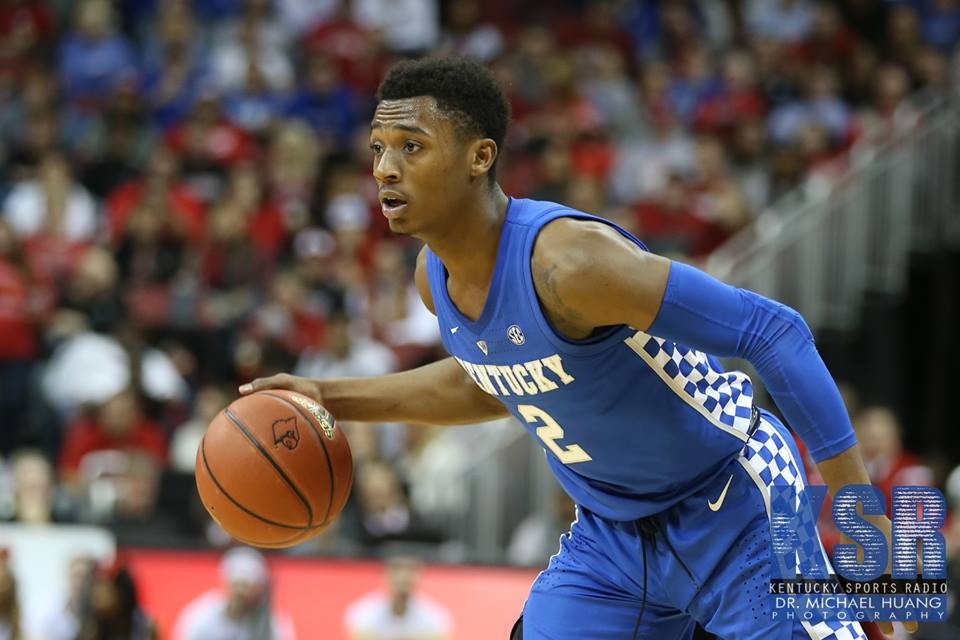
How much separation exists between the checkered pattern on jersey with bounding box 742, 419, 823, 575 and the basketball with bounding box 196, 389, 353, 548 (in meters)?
1.27

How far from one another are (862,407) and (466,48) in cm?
569

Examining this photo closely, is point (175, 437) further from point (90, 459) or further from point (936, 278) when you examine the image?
point (936, 278)

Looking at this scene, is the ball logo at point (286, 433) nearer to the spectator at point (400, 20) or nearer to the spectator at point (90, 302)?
the spectator at point (90, 302)

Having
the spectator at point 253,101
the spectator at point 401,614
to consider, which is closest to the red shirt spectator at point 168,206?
the spectator at point 253,101

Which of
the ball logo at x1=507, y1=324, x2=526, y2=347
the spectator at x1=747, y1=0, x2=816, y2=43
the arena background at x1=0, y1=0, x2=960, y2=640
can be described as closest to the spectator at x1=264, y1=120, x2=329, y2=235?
the arena background at x1=0, y1=0, x2=960, y2=640

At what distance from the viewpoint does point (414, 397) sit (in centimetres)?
472

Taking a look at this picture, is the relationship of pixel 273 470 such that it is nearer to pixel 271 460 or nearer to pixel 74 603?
pixel 271 460

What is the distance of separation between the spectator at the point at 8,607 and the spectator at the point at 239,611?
3.02ft

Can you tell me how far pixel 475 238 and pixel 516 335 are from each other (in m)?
0.32

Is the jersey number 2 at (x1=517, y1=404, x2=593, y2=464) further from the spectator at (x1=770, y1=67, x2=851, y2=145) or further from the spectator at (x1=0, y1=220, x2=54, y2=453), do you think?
the spectator at (x1=770, y1=67, x2=851, y2=145)

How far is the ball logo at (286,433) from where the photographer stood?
14.2 feet

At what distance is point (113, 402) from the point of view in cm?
995

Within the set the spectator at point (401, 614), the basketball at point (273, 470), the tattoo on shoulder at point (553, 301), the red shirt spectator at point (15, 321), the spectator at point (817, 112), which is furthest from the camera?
the spectator at point (817, 112)

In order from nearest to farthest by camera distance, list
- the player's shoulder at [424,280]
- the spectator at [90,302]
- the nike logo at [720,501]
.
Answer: the nike logo at [720,501]
the player's shoulder at [424,280]
the spectator at [90,302]
